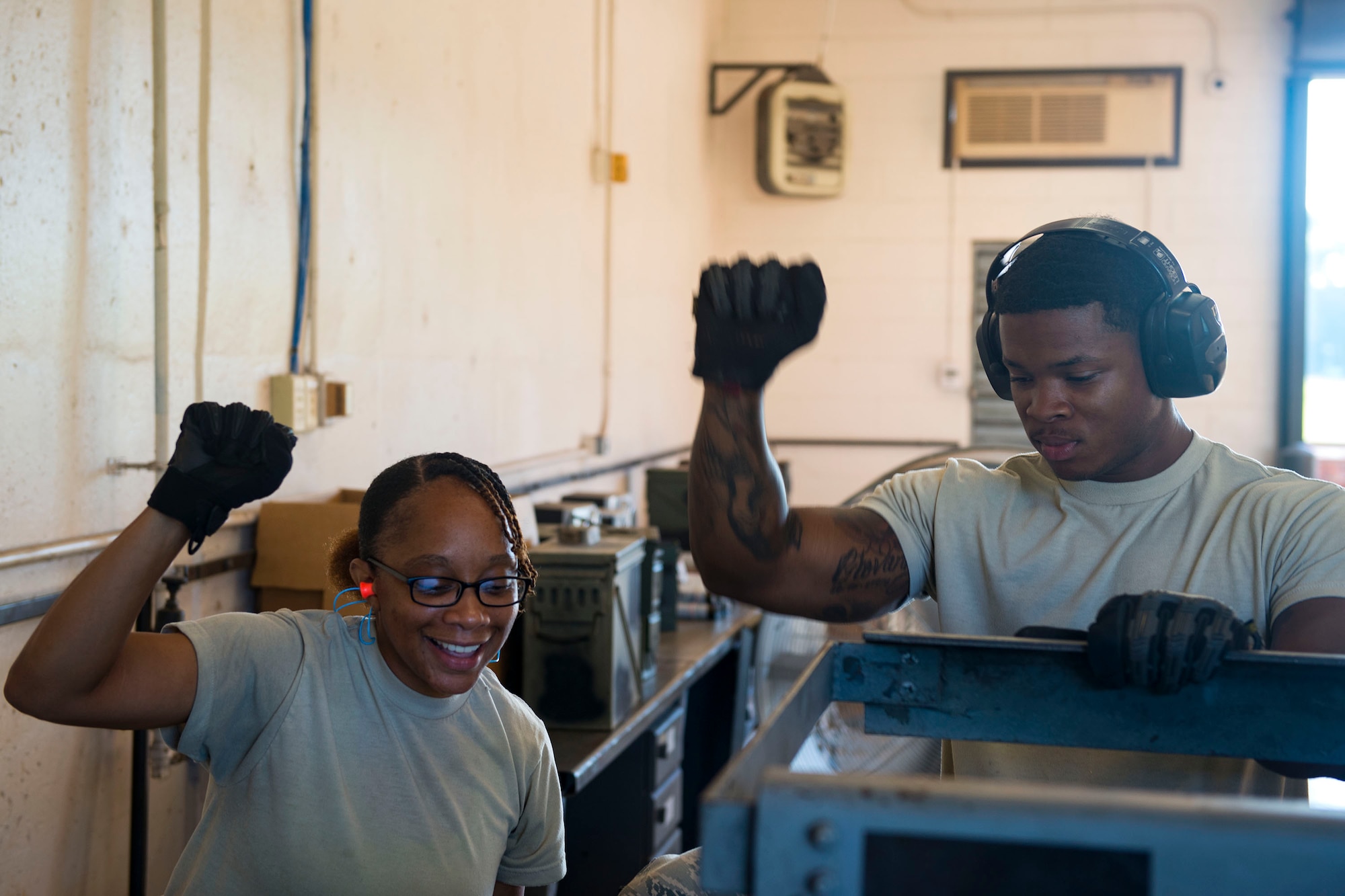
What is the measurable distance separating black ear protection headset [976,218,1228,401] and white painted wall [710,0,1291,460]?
4476mm

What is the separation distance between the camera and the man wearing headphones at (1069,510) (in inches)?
44.9

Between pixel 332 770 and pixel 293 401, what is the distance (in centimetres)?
104

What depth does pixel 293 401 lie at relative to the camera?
6.92 ft

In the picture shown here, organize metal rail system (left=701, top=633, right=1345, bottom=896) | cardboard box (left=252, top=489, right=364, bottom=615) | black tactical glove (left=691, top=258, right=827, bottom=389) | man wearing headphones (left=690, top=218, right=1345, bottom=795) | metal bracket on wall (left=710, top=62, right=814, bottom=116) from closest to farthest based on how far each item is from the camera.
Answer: metal rail system (left=701, top=633, right=1345, bottom=896)
black tactical glove (left=691, top=258, right=827, bottom=389)
man wearing headphones (left=690, top=218, right=1345, bottom=795)
cardboard box (left=252, top=489, right=364, bottom=615)
metal bracket on wall (left=710, top=62, right=814, bottom=116)

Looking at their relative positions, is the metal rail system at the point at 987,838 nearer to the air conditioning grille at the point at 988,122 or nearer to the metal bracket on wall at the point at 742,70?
the metal bracket on wall at the point at 742,70

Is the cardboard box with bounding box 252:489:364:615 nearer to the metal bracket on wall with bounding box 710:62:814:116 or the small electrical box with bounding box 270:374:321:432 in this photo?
the small electrical box with bounding box 270:374:321:432

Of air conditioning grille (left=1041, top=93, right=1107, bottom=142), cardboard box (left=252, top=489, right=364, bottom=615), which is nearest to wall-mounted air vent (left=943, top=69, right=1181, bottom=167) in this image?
air conditioning grille (left=1041, top=93, right=1107, bottom=142)

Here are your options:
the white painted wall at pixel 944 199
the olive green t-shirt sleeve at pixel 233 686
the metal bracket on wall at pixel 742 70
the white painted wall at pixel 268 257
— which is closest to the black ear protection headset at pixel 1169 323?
the olive green t-shirt sleeve at pixel 233 686

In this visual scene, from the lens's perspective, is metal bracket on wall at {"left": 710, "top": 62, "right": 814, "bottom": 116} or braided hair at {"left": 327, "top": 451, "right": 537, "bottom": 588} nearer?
braided hair at {"left": 327, "top": 451, "right": 537, "bottom": 588}

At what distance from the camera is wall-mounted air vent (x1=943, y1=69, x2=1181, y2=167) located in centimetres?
557

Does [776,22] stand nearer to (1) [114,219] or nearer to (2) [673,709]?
(2) [673,709]

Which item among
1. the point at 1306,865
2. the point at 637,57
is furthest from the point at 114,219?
the point at 637,57

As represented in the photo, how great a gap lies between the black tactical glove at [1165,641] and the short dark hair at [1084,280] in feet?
1.54

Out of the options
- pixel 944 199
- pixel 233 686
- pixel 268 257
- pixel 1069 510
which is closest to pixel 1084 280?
pixel 1069 510
